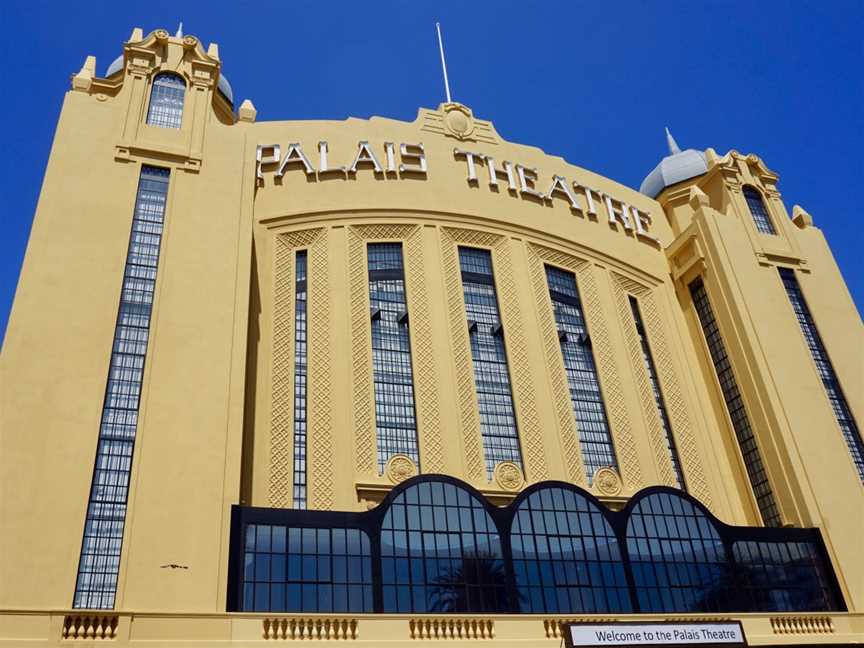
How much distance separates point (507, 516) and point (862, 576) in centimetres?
1291

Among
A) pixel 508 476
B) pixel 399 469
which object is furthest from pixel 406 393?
pixel 508 476

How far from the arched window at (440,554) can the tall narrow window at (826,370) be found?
54.1ft

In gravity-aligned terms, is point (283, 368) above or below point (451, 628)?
above

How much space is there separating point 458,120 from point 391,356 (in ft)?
46.2

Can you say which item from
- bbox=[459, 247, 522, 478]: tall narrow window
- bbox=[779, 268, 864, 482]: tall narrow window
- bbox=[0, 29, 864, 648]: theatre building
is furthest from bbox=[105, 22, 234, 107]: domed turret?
bbox=[779, 268, 864, 482]: tall narrow window

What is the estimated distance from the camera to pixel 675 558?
82.9 ft

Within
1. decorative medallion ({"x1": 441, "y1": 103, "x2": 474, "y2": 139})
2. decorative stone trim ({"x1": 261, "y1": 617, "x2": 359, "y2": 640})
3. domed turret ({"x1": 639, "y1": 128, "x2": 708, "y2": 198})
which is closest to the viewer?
decorative stone trim ({"x1": 261, "y1": 617, "x2": 359, "y2": 640})

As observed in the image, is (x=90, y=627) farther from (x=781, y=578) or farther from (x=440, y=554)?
(x=781, y=578)

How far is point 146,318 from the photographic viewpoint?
25219mm

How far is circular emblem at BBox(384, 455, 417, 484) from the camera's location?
2728 cm

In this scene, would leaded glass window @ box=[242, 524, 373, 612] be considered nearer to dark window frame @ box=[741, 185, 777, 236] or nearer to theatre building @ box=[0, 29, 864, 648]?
theatre building @ box=[0, 29, 864, 648]

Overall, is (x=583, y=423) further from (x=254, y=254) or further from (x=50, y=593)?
(x=50, y=593)

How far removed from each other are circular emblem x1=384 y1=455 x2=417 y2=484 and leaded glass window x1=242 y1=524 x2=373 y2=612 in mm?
4574

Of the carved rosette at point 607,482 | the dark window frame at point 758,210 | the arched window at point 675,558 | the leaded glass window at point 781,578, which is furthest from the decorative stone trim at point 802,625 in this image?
the dark window frame at point 758,210
